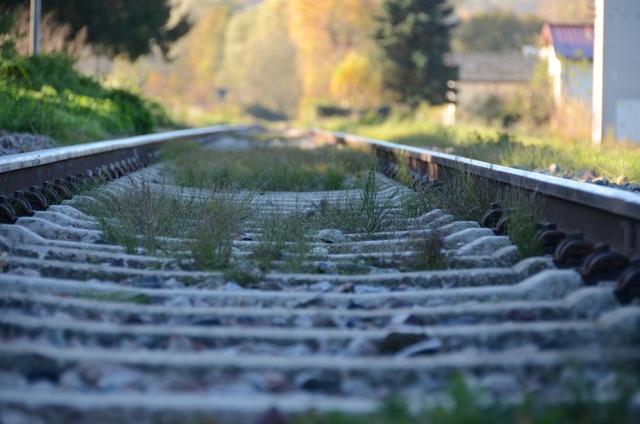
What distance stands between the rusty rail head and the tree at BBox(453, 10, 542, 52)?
82.9 metres

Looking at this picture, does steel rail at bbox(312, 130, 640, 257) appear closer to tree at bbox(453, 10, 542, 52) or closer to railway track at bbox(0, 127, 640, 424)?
railway track at bbox(0, 127, 640, 424)

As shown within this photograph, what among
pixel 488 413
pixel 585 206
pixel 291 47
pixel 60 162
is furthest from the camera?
pixel 291 47

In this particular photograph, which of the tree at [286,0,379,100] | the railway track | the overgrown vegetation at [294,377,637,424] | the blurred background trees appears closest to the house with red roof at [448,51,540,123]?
the blurred background trees

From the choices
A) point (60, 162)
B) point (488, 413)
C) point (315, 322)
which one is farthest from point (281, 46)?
point (488, 413)

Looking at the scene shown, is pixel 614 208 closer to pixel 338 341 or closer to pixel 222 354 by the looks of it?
pixel 338 341

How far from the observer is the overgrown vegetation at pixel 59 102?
42.4 feet

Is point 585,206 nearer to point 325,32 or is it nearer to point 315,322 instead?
point 315,322

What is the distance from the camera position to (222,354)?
3037 millimetres

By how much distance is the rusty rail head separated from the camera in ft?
19.7

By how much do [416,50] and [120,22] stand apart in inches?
733

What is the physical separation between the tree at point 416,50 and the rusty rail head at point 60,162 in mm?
31929

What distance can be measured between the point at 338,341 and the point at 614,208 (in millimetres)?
1543

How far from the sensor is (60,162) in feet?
24.3

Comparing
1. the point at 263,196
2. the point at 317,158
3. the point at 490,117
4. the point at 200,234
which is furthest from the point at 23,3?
the point at 490,117
